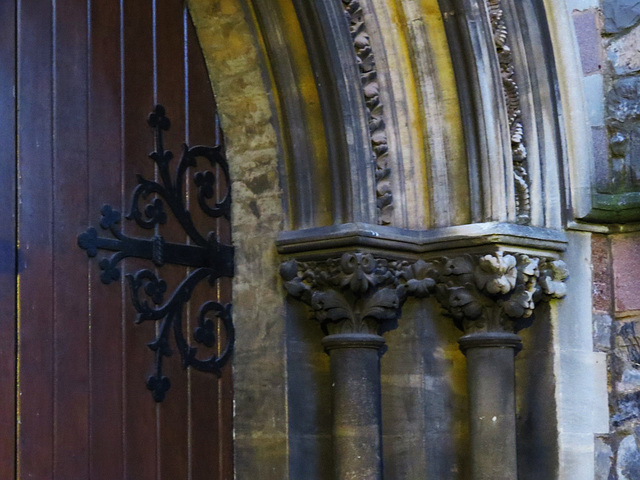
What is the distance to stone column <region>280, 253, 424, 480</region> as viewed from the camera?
3.69m

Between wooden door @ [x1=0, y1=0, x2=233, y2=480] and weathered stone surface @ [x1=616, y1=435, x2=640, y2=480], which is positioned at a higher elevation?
wooden door @ [x1=0, y1=0, x2=233, y2=480]

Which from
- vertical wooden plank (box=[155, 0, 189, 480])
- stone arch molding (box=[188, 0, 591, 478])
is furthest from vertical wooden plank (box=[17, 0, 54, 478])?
stone arch molding (box=[188, 0, 591, 478])

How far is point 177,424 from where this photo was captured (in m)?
3.76

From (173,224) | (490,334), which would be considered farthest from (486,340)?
(173,224)

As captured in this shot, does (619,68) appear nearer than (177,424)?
No

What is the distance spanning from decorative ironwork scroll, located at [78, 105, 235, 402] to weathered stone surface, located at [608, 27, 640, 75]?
1.30m

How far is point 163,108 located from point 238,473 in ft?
3.61

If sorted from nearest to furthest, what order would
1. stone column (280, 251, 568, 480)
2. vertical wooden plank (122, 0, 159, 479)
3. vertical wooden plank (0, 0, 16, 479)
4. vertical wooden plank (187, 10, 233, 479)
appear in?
vertical wooden plank (0, 0, 16, 479) < vertical wooden plank (122, 0, 159, 479) < stone column (280, 251, 568, 480) < vertical wooden plank (187, 10, 233, 479)

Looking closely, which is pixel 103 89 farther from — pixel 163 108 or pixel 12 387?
pixel 12 387

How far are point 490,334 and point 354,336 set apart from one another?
1.35 feet

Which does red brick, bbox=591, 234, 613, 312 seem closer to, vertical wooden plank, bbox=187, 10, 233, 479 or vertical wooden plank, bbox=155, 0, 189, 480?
vertical wooden plank, bbox=187, 10, 233, 479

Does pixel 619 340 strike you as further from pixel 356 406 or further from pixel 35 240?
pixel 35 240

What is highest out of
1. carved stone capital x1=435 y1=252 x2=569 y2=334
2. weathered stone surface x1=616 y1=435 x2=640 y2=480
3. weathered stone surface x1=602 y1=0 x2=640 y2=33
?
weathered stone surface x1=602 y1=0 x2=640 y2=33

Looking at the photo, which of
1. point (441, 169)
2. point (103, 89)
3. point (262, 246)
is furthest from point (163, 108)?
point (441, 169)
